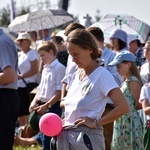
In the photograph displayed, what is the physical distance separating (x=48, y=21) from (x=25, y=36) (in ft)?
7.42

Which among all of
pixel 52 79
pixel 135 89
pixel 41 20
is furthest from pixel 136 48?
pixel 135 89

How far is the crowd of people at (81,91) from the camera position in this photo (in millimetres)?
4539

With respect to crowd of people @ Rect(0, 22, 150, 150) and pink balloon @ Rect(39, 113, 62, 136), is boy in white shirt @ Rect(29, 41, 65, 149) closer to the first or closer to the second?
crowd of people @ Rect(0, 22, 150, 150)

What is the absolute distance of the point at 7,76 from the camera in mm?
5664

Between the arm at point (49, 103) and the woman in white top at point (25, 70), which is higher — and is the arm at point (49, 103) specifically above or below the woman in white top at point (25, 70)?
above

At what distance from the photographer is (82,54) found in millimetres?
4535

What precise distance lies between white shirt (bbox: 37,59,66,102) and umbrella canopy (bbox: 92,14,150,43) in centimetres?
452

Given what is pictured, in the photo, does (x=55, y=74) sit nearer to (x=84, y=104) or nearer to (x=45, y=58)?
(x=45, y=58)

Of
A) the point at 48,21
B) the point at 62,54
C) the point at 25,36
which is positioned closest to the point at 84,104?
the point at 62,54

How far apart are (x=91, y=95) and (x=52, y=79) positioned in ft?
10.4

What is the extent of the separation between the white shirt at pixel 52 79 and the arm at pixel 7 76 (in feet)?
6.41

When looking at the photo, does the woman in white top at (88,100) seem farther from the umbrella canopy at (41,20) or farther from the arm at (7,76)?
the umbrella canopy at (41,20)

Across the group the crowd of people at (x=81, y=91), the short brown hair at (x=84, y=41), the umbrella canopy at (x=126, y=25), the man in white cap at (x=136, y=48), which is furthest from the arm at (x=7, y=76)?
the umbrella canopy at (x=126, y=25)

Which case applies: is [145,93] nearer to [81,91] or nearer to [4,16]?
[81,91]
